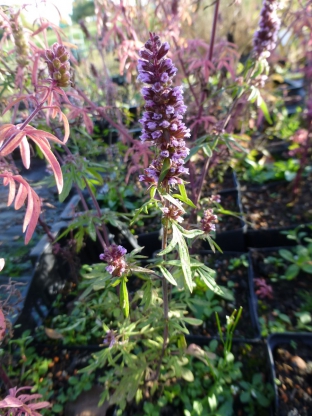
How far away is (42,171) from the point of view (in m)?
3.49

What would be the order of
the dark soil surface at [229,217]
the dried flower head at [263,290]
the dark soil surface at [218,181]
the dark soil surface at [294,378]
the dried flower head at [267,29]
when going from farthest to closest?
1. the dark soil surface at [218,181]
2. the dark soil surface at [229,217]
3. the dried flower head at [263,290]
4. the dried flower head at [267,29]
5. the dark soil surface at [294,378]

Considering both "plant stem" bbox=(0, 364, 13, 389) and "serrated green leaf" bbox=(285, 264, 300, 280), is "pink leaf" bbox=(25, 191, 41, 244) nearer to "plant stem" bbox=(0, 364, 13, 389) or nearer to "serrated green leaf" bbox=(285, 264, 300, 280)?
"plant stem" bbox=(0, 364, 13, 389)

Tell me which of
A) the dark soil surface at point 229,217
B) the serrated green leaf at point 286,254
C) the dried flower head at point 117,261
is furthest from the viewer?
the dark soil surface at point 229,217

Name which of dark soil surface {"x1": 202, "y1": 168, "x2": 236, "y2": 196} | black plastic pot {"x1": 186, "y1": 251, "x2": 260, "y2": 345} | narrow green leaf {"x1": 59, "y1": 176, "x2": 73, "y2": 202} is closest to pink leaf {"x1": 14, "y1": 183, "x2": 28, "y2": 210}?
narrow green leaf {"x1": 59, "y1": 176, "x2": 73, "y2": 202}

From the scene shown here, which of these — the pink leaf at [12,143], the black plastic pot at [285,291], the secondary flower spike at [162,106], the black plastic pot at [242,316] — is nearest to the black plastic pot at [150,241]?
the black plastic pot at [242,316]

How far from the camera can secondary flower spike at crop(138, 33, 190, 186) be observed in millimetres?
805

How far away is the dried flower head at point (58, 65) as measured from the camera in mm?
824

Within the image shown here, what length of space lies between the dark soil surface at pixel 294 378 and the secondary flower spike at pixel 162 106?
1.22m

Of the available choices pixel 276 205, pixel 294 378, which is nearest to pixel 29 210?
pixel 294 378

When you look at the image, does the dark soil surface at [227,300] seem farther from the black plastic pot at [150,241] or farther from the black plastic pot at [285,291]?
the black plastic pot at [150,241]

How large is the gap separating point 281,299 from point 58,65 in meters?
1.89

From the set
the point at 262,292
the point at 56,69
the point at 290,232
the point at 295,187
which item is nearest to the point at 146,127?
the point at 56,69

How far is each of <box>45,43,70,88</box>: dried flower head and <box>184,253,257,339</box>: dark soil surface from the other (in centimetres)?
123

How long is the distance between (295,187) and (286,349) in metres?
1.53
